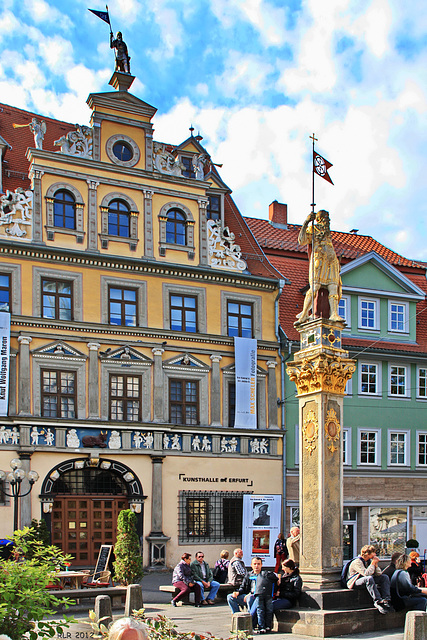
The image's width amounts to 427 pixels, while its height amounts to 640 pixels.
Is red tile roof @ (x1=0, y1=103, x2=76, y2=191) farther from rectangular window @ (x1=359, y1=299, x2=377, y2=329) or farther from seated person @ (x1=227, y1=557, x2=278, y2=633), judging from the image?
seated person @ (x1=227, y1=557, x2=278, y2=633)

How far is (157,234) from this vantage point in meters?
28.5

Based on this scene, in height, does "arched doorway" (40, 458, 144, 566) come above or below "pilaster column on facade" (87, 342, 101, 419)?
below

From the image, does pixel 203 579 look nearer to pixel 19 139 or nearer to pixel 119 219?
pixel 119 219

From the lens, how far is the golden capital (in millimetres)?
15062

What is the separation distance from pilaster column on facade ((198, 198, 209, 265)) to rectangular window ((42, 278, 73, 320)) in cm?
501

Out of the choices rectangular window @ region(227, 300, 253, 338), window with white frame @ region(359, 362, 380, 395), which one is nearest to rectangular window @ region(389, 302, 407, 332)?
window with white frame @ region(359, 362, 380, 395)

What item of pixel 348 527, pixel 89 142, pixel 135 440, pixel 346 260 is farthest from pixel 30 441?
pixel 346 260

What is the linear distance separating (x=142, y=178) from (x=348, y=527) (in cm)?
1442

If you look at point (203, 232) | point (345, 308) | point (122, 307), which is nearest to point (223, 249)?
point (203, 232)

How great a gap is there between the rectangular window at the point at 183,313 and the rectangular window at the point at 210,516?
18.1 ft

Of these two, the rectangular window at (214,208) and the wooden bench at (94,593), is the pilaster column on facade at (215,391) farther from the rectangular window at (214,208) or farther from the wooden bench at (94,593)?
the wooden bench at (94,593)

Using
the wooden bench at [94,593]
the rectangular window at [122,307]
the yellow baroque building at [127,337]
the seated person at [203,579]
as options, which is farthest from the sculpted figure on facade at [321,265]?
the rectangular window at [122,307]

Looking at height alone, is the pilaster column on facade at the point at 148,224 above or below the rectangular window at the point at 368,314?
above

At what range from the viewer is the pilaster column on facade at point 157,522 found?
2616 centimetres
